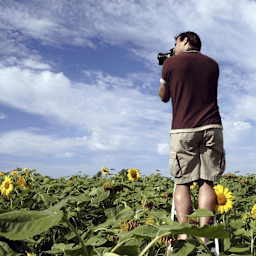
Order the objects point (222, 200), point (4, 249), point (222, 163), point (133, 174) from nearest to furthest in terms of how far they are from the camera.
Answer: point (4, 249)
point (222, 200)
point (222, 163)
point (133, 174)

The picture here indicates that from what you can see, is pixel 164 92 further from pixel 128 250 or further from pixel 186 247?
pixel 128 250

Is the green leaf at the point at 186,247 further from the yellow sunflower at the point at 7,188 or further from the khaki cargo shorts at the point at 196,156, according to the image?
the yellow sunflower at the point at 7,188

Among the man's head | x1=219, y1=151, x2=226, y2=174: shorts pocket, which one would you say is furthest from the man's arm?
x1=219, y1=151, x2=226, y2=174: shorts pocket

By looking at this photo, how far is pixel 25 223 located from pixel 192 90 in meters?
2.45

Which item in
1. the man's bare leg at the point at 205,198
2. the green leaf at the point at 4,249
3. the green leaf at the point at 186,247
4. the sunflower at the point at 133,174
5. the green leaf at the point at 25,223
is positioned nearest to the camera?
the green leaf at the point at 25,223

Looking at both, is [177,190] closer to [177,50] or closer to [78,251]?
[177,50]

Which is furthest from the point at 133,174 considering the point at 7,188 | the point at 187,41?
the point at 187,41

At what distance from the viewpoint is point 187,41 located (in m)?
3.30

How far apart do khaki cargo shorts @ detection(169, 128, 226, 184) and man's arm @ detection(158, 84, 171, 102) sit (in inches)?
19.4

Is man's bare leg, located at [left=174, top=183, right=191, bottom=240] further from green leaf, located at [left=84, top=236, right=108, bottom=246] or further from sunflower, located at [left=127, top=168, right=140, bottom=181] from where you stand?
sunflower, located at [left=127, top=168, right=140, bottom=181]

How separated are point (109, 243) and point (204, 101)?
1.94 metres

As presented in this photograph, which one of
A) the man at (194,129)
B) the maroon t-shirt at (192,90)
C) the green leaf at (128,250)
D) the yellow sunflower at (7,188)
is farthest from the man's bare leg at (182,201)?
the yellow sunflower at (7,188)

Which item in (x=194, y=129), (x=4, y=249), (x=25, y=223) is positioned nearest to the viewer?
(x=25, y=223)

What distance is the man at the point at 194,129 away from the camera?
284cm
